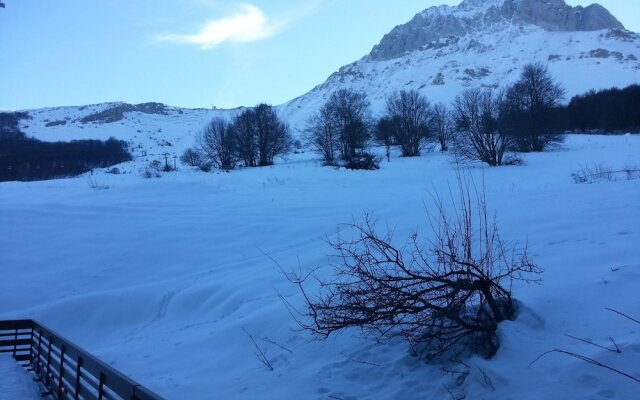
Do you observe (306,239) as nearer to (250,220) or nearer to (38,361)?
(250,220)

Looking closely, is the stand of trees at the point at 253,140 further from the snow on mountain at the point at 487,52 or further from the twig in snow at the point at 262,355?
the snow on mountain at the point at 487,52

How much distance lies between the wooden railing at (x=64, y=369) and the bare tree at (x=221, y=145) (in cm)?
3800

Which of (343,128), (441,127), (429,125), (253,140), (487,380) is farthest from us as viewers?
(253,140)

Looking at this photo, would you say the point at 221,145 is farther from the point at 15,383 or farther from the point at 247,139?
the point at 15,383

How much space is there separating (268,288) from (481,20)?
146 m

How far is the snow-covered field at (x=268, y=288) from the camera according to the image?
11.4ft

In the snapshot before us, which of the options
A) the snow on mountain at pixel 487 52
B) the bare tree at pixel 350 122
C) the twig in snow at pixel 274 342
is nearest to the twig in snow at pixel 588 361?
the twig in snow at pixel 274 342

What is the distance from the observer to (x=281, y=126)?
4584 centimetres

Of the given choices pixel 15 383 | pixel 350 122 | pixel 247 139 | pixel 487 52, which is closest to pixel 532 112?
pixel 350 122

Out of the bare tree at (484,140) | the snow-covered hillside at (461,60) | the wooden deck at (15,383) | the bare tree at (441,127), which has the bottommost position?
the wooden deck at (15,383)

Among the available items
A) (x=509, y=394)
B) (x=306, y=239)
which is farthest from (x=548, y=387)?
(x=306, y=239)

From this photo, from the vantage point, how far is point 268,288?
23.6 ft

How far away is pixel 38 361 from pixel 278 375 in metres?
3.25

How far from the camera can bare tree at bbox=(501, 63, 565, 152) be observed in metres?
25.9
